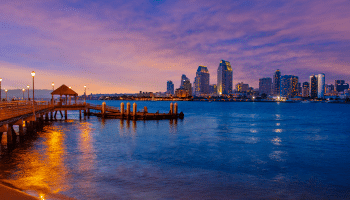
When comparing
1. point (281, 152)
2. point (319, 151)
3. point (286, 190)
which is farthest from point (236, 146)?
point (286, 190)

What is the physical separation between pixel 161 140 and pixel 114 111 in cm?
2825

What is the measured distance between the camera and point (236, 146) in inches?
1076

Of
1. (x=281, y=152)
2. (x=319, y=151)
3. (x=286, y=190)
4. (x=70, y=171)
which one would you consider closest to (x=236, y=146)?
(x=281, y=152)

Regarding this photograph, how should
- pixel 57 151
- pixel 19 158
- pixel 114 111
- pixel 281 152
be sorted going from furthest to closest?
pixel 114 111, pixel 281 152, pixel 57 151, pixel 19 158

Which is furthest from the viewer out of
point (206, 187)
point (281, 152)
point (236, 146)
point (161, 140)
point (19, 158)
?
point (161, 140)

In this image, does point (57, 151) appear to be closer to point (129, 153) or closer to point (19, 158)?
point (19, 158)

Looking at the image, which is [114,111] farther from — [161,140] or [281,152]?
[281,152]

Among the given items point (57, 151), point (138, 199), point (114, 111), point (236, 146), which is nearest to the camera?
point (138, 199)

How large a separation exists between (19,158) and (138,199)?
11832 mm

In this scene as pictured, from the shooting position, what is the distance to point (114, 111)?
55344mm

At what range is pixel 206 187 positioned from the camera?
13.6 metres

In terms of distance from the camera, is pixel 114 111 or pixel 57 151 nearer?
pixel 57 151

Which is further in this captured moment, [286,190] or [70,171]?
[70,171]

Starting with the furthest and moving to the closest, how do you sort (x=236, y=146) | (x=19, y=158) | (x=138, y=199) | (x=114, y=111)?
(x=114, y=111) → (x=236, y=146) → (x=19, y=158) → (x=138, y=199)
